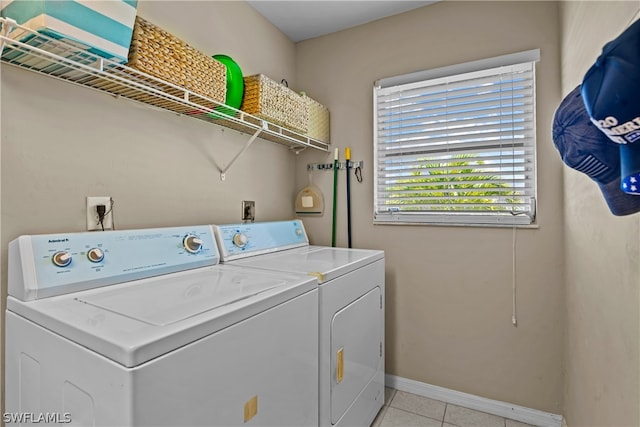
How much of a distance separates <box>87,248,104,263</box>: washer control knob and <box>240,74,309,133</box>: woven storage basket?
1026 mm

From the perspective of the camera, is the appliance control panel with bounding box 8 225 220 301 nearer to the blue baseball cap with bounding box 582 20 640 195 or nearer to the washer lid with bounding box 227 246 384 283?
the washer lid with bounding box 227 246 384 283

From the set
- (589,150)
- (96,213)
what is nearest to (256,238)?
(96,213)

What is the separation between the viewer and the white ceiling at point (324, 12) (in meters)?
2.22

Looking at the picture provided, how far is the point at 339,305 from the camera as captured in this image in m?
1.51

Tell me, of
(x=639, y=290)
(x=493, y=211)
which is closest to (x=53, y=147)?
(x=639, y=290)

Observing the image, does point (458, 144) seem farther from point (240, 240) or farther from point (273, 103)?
point (240, 240)

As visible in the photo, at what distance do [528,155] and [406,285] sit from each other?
1115 mm

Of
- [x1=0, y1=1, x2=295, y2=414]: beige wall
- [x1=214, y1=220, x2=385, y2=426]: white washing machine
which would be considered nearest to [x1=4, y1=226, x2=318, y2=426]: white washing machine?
[x1=214, y1=220, x2=385, y2=426]: white washing machine

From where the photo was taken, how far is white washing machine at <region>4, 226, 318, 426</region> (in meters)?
0.74

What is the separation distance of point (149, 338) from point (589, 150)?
3.42 feet

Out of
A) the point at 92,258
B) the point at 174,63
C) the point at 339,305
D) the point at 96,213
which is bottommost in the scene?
the point at 339,305

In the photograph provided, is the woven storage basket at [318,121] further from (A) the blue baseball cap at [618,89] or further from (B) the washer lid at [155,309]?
(A) the blue baseball cap at [618,89]

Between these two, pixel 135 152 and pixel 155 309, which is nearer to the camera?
pixel 155 309

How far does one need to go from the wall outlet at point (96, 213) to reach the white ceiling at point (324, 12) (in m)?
1.65
